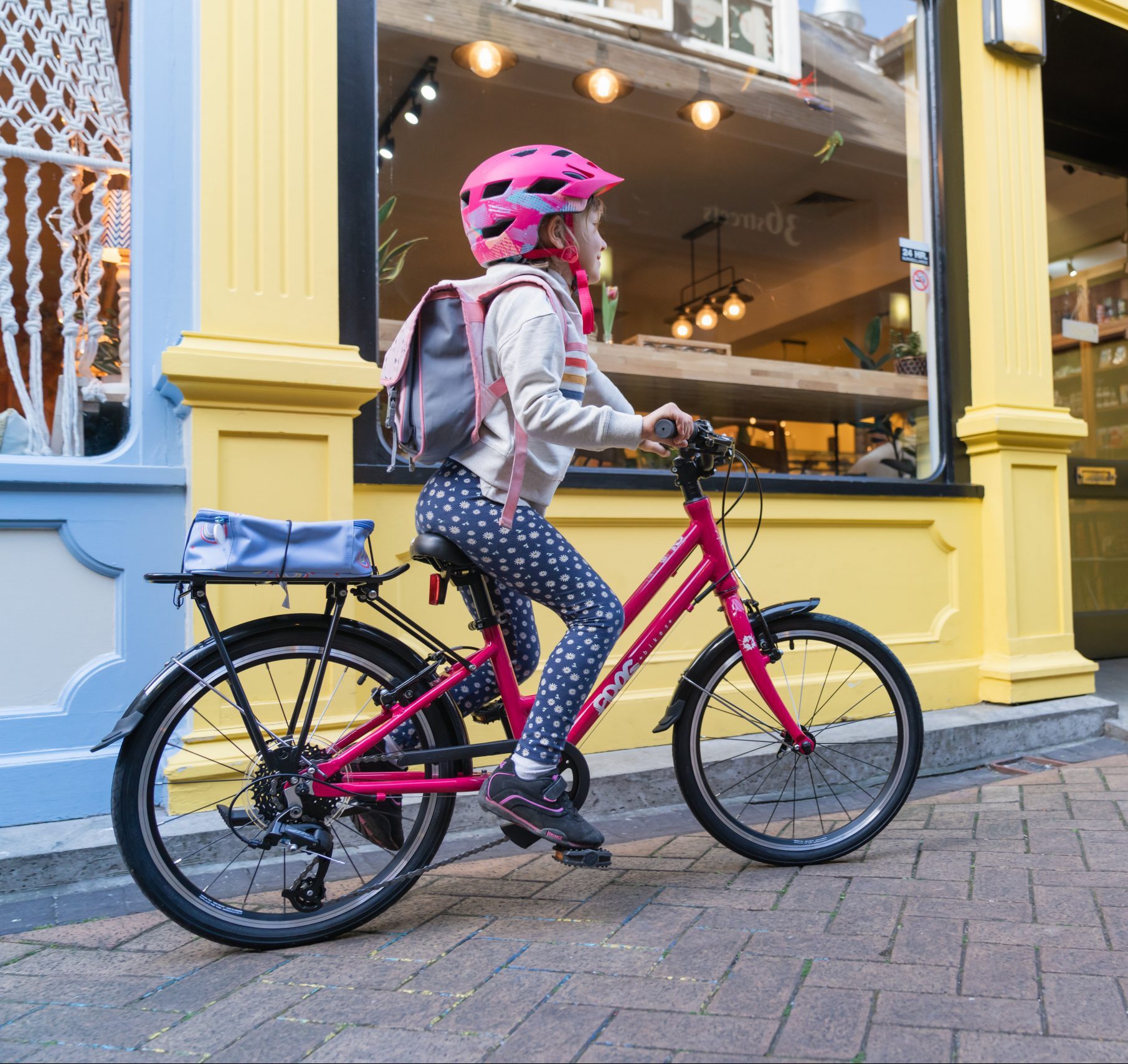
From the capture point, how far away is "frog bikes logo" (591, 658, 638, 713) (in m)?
2.55

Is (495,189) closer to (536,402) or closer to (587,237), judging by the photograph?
(587,237)

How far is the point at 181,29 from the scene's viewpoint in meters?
3.25

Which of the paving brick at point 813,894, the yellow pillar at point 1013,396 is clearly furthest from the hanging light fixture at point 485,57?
the paving brick at point 813,894

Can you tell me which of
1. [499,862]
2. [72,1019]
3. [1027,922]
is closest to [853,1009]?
[1027,922]

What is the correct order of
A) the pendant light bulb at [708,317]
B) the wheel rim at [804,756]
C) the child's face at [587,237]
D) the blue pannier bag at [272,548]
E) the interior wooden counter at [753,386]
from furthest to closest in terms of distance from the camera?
the pendant light bulb at [708,317], the interior wooden counter at [753,386], the wheel rim at [804,756], the child's face at [587,237], the blue pannier bag at [272,548]

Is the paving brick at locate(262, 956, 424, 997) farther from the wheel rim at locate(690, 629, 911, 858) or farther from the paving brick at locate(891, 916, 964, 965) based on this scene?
the paving brick at locate(891, 916, 964, 965)

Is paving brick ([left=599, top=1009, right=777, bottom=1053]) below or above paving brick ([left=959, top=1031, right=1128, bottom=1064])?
above

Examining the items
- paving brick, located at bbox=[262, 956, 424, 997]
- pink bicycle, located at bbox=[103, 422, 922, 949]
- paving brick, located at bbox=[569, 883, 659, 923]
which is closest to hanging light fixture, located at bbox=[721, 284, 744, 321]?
pink bicycle, located at bbox=[103, 422, 922, 949]

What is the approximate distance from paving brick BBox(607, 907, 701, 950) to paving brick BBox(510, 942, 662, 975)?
4cm

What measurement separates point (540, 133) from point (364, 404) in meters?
1.83

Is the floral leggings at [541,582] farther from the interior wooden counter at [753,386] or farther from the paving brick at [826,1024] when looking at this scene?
the interior wooden counter at [753,386]

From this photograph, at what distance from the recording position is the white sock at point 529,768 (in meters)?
2.33

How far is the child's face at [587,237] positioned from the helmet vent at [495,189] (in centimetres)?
21

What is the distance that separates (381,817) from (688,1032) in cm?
93
